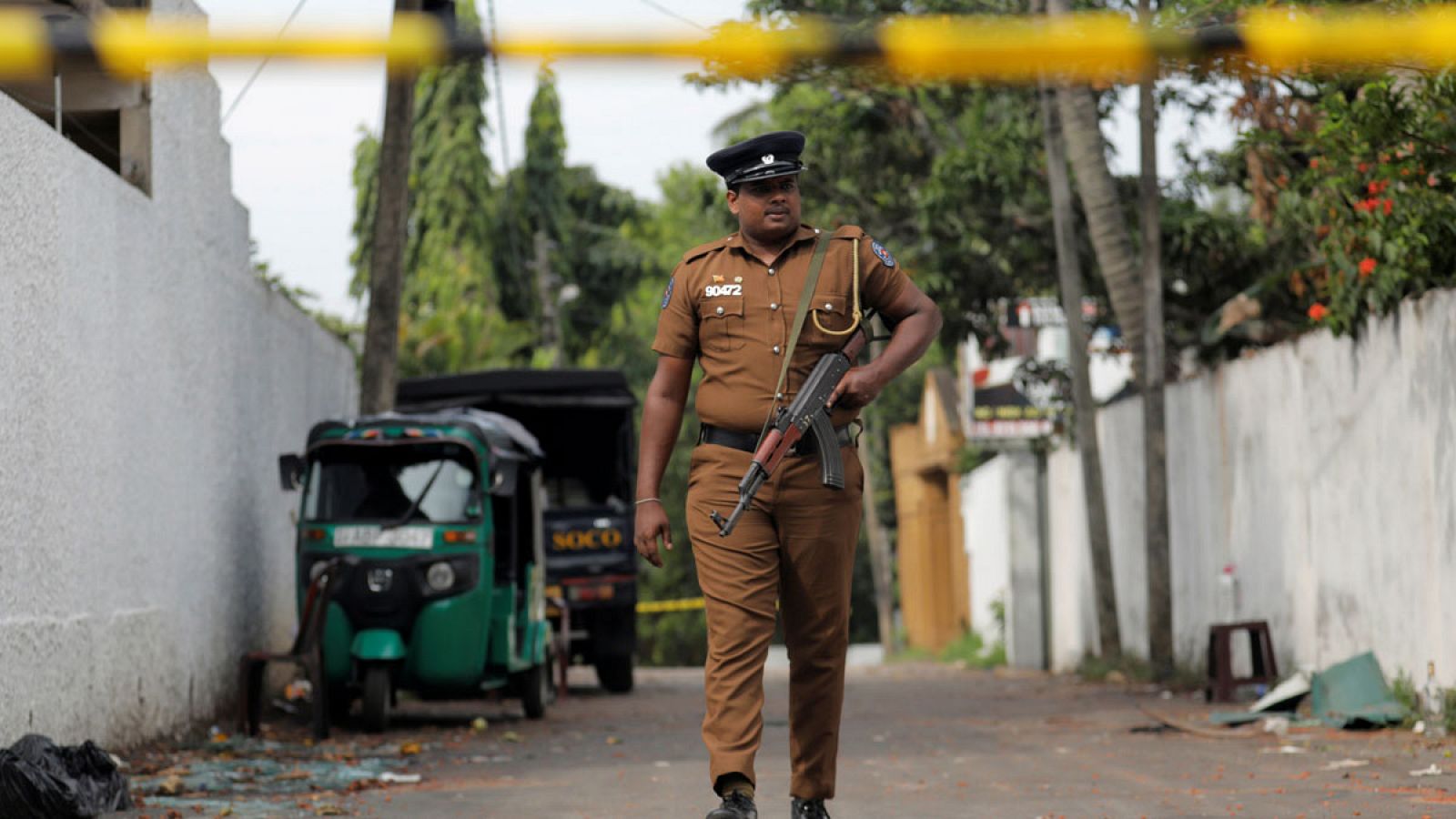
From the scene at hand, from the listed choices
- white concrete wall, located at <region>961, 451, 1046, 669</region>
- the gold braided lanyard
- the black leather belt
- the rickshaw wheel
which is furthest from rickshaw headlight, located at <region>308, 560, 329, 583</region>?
white concrete wall, located at <region>961, 451, 1046, 669</region>

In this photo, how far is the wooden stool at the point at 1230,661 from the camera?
1563 centimetres

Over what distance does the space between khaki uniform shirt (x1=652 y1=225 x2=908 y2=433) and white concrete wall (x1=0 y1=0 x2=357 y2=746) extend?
13.7 ft

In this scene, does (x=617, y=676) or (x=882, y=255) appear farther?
(x=617, y=676)

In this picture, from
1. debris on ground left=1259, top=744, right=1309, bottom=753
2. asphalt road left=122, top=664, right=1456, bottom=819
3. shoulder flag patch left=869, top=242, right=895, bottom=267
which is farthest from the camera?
debris on ground left=1259, top=744, right=1309, bottom=753

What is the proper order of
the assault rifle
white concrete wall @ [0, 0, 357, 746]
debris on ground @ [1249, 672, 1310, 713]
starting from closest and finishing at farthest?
the assault rifle, white concrete wall @ [0, 0, 357, 746], debris on ground @ [1249, 672, 1310, 713]

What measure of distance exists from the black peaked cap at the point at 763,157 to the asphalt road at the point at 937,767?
9.49ft

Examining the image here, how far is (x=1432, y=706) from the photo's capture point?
12.1 m

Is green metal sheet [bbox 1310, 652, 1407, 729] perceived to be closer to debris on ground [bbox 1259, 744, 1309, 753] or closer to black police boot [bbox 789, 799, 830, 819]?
debris on ground [bbox 1259, 744, 1309, 753]

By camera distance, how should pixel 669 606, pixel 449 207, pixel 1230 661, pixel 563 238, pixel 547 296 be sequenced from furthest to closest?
pixel 669 606 < pixel 563 238 < pixel 449 207 < pixel 547 296 < pixel 1230 661

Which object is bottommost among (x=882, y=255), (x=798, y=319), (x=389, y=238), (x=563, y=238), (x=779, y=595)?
(x=779, y=595)

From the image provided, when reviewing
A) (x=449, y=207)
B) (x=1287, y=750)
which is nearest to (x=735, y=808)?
(x=1287, y=750)

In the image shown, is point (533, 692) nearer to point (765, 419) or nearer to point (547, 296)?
point (765, 419)

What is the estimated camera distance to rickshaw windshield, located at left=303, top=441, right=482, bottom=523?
14.6 m

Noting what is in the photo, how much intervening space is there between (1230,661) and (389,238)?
24.1 feet
